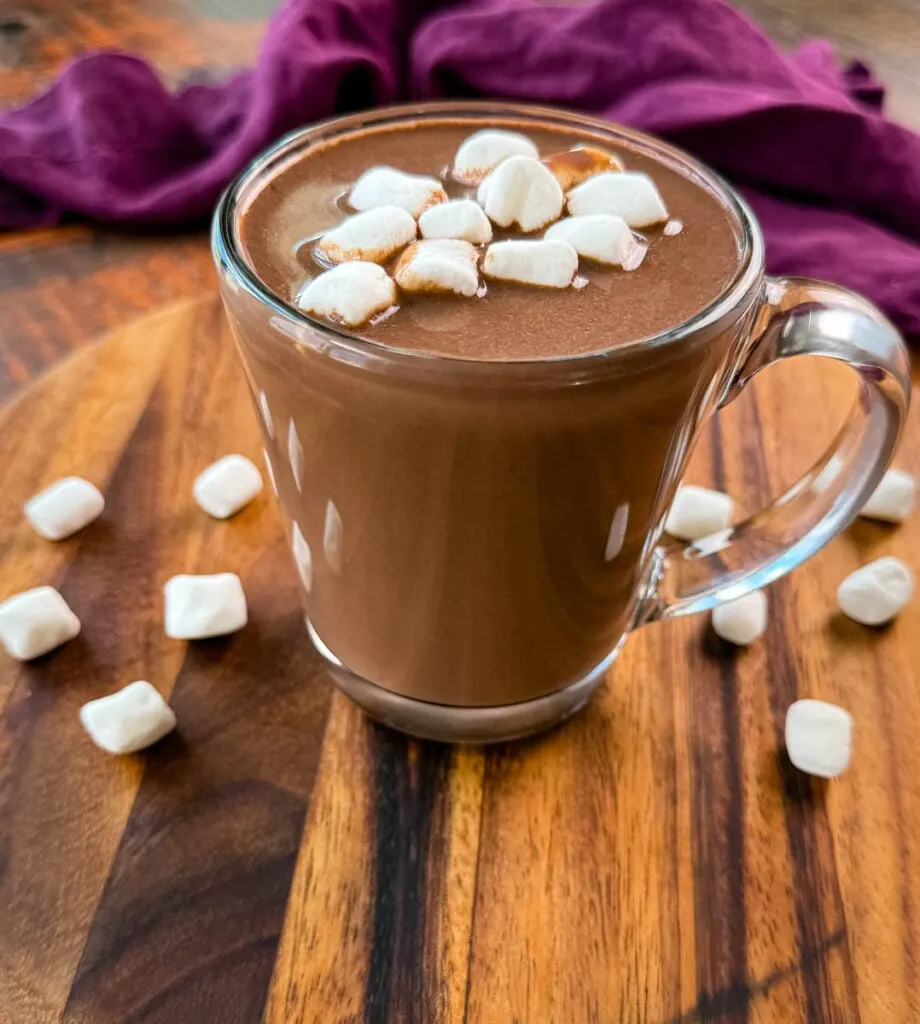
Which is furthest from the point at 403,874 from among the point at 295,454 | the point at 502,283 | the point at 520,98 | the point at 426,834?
the point at 520,98

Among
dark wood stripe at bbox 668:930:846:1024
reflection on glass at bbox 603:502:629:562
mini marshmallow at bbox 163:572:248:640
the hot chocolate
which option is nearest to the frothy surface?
the hot chocolate

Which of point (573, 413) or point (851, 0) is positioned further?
point (851, 0)

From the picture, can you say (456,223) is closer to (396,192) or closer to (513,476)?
(396,192)

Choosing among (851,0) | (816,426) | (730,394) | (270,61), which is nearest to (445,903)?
(730,394)

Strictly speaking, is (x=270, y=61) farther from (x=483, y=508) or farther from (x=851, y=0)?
(x=851, y=0)

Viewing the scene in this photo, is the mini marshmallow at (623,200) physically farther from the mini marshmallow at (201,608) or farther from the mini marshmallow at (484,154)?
the mini marshmallow at (201,608)

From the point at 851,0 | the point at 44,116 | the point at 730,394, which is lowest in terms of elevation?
the point at 851,0

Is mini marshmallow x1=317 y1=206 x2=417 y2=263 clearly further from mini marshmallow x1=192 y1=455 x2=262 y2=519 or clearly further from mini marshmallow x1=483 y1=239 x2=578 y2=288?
mini marshmallow x1=192 y1=455 x2=262 y2=519
